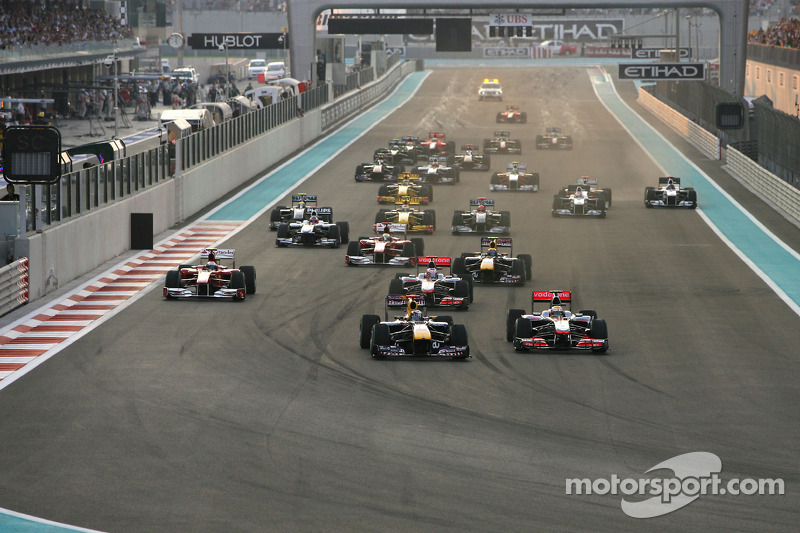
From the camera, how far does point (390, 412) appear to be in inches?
666

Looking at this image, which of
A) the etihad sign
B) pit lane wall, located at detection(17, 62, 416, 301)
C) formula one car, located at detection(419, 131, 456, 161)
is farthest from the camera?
formula one car, located at detection(419, 131, 456, 161)

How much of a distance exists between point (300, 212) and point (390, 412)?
17.3 m

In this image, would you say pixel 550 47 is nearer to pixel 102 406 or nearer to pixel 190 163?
pixel 190 163

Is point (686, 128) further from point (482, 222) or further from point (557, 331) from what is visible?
point (557, 331)

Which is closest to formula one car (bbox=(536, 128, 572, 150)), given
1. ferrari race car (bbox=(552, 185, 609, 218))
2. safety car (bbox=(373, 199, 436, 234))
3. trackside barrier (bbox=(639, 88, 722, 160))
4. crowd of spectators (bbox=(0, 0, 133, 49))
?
trackside barrier (bbox=(639, 88, 722, 160))

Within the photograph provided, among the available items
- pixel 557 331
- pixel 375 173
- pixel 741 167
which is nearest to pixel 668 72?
pixel 741 167

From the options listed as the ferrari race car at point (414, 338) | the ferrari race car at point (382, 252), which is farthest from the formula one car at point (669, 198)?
the ferrari race car at point (414, 338)

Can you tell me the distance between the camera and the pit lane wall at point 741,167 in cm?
3888

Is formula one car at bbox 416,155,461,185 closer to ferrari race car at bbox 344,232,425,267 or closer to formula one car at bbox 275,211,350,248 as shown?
formula one car at bbox 275,211,350,248

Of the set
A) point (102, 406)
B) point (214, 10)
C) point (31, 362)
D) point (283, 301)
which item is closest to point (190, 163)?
point (283, 301)

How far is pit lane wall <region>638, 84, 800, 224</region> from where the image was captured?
38878mm

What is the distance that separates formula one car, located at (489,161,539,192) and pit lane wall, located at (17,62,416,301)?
8.91 m

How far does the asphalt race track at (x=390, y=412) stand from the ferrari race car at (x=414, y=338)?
0.78 feet

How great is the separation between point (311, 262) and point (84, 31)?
4766 cm
